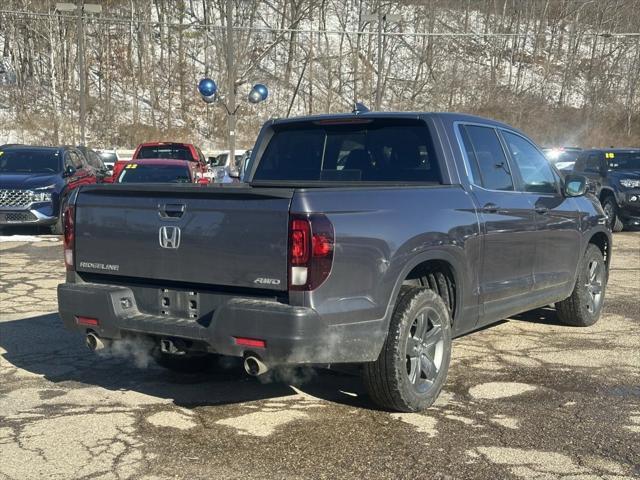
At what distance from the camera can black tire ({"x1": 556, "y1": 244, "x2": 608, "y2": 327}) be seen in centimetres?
738

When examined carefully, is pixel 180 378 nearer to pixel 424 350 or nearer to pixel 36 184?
pixel 424 350

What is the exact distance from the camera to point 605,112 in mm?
53875

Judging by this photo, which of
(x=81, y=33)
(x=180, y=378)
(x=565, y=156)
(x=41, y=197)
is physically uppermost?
(x=81, y=33)

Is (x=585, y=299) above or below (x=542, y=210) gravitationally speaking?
below

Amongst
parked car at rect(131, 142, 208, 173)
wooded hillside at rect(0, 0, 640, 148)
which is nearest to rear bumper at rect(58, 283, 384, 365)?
parked car at rect(131, 142, 208, 173)

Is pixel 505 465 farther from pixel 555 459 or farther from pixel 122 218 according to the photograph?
pixel 122 218

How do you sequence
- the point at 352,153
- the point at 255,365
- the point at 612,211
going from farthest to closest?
the point at 612,211 → the point at 352,153 → the point at 255,365

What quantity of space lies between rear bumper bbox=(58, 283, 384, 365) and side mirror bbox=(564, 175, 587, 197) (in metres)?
3.08

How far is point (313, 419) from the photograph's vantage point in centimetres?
488

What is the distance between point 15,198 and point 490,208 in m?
11.2

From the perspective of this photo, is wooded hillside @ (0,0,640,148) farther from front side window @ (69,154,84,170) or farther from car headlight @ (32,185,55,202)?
car headlight @ (32,185,55,202)

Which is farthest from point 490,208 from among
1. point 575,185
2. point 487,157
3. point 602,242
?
point 602,242

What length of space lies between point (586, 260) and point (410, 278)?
117 inches

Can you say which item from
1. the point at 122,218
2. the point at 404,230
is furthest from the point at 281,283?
the point at 122,218
